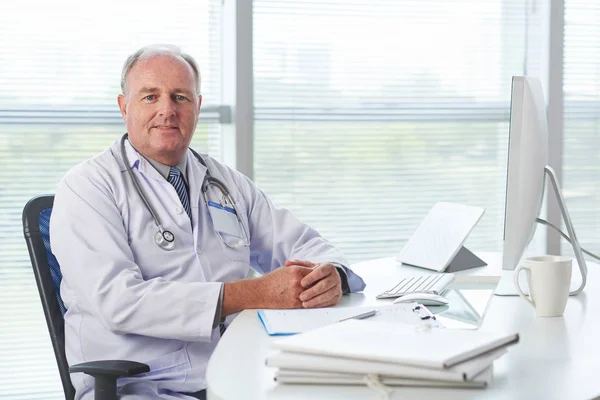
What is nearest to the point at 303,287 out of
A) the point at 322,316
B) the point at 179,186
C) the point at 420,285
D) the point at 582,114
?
the point at 322,316

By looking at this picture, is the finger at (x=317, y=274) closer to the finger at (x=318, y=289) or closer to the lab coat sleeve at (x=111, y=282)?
the finger at (x=318, y=289)

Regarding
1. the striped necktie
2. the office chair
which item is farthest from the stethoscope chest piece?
the office chair

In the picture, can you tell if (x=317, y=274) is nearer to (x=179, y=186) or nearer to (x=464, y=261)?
(x=179, y=186)

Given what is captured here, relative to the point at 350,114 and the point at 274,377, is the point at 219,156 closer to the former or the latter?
the point at 350,114

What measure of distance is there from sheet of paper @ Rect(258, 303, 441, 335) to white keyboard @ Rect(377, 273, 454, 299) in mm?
198

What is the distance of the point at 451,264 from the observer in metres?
2.38

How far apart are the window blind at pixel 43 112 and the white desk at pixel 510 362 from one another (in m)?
1.63

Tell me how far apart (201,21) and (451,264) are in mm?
1544

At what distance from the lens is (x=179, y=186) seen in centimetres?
217

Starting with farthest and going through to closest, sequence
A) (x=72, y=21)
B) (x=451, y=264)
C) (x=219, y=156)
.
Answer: (x=219, y=156)
(x=72, y=21)
(x=451, y=264)

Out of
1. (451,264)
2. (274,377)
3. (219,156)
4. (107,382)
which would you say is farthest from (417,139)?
(274,377)

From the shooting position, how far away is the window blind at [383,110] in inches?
131

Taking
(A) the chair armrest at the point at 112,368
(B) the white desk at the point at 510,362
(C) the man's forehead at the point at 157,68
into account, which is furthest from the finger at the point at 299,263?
(C) the man's forehead at the point at 157,68

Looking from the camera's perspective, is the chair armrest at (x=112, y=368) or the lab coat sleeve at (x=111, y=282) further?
the lab coat sleeve at (x=111, y=282)
